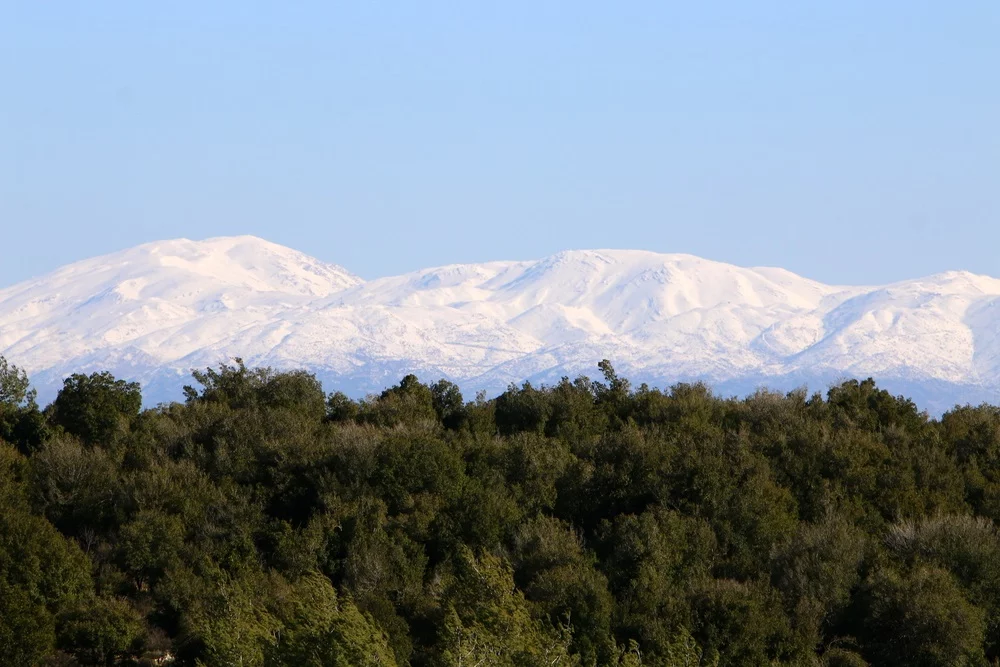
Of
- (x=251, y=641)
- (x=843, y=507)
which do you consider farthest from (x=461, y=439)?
(x=251, y=641)

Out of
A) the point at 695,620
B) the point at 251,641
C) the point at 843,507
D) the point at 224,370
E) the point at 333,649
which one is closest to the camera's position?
the point at 333,649

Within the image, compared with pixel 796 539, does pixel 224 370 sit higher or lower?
A: higher

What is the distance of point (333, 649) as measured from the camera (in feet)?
124

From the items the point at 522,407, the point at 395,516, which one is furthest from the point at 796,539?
the point at 522,407

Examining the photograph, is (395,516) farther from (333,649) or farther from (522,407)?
(333,649)

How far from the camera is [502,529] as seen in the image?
59.4 meters

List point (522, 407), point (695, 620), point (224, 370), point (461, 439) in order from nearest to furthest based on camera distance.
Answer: point (695, 620) < point (461, 439) < point (522, 407) < point (224, 370)

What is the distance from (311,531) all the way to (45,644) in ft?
35.2

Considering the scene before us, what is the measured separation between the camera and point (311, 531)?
58.8 metres

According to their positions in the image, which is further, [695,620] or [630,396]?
[630,396]

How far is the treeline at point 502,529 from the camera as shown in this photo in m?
49.5

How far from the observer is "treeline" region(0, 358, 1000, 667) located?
4947 cm

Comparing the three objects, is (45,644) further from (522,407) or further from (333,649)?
(522,407)

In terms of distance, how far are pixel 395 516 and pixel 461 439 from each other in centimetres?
812
